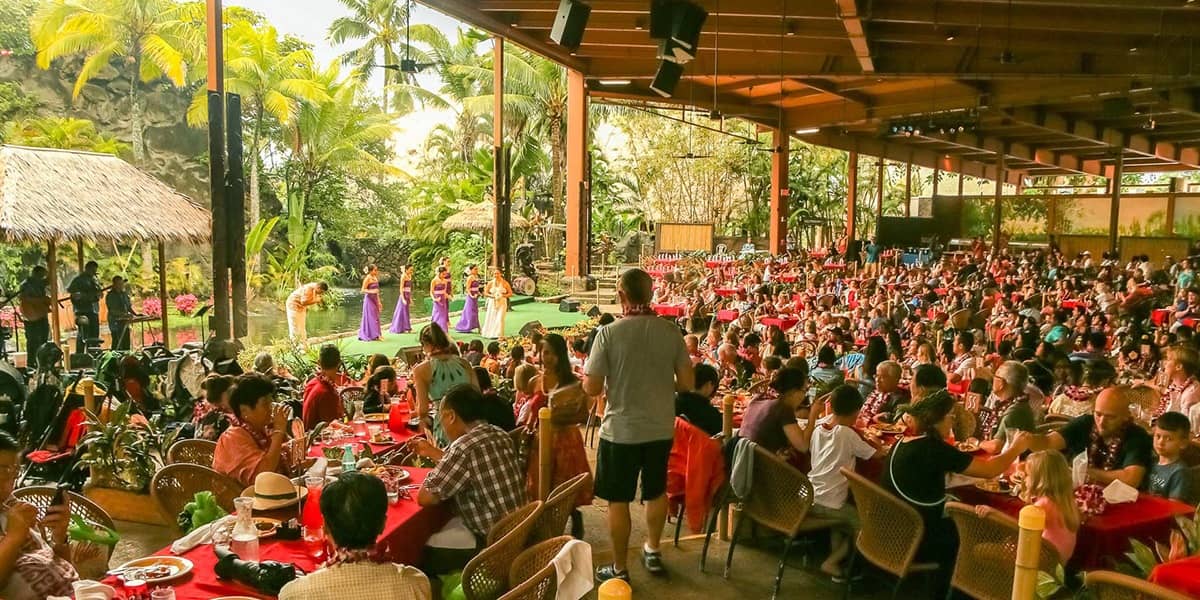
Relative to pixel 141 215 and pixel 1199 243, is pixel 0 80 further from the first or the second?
pixel 1199 243

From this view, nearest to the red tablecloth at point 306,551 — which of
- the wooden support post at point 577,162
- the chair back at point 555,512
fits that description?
the chair back at point 555,512

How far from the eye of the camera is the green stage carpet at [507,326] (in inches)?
499

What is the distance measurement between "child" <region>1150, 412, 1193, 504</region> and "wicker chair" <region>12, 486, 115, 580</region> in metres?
4.41

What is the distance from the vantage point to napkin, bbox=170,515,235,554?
2.88 meters

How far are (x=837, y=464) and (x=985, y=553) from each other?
93cm

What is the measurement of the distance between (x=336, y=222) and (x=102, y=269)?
7.64m

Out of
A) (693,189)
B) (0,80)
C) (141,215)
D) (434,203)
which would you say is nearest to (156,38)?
(0,80)

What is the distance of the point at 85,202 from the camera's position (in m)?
9.66

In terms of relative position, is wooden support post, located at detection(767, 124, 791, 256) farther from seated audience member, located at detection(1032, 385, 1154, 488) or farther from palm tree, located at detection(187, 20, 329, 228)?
seated audience member, located at detection(1032, 385, 1154, 488)

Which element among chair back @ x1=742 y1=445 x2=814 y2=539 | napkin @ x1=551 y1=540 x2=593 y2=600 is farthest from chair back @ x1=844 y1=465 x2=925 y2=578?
napkin @ x1=551 y1=540 x2=593 y2=600

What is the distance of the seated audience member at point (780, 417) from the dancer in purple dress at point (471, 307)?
1006cm

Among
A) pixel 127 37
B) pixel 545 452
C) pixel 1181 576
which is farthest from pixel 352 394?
pixel 127 37

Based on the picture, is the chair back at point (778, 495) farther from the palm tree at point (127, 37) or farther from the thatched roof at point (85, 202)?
the palm tree at point (127, 37)

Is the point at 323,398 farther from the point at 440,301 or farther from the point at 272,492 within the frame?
the point at 440,301
